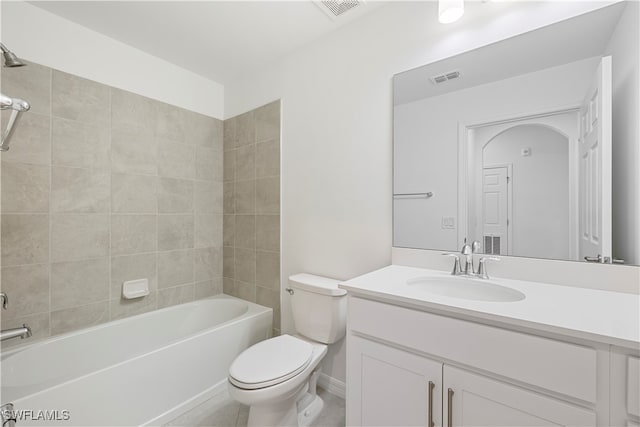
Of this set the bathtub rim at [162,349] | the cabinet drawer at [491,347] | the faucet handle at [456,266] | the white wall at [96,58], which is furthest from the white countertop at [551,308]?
the white wall at [96,58]

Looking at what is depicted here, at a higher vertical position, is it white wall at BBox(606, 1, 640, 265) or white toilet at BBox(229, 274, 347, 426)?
white wall at BBox(606, 1, 640, 265)

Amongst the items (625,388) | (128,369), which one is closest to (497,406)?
(625,388)

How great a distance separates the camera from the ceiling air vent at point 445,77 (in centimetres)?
143

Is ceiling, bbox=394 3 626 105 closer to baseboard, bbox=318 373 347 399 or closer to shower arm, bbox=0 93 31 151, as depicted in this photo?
shower arm, bbox=0 93 31 151

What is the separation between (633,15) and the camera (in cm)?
104

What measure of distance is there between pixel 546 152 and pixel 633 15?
54 centimetres

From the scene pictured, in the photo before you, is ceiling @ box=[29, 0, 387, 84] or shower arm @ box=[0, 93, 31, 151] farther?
ceiling @ box=[29, 0, 387, 84]

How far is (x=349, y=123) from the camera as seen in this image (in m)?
1.80

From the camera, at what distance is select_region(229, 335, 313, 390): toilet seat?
1.28 meters

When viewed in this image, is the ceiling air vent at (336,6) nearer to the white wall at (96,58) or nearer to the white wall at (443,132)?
the white wall at (443,132)

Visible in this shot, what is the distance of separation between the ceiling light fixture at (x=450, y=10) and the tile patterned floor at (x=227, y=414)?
218 centimetres

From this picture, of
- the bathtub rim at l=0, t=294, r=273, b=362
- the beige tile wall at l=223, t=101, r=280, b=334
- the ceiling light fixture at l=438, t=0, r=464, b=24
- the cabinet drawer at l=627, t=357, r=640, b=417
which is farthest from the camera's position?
the beige tile wall at l=223, t=101, r=280, b=334

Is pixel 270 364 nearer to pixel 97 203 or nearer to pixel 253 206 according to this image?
pixel 253 206

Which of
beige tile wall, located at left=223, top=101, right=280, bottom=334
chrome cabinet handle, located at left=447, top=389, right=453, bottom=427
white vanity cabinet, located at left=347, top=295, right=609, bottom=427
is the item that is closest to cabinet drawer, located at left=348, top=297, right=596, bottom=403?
white vanity cabinet, located at left=347, top=295, right=609, bottom=427
